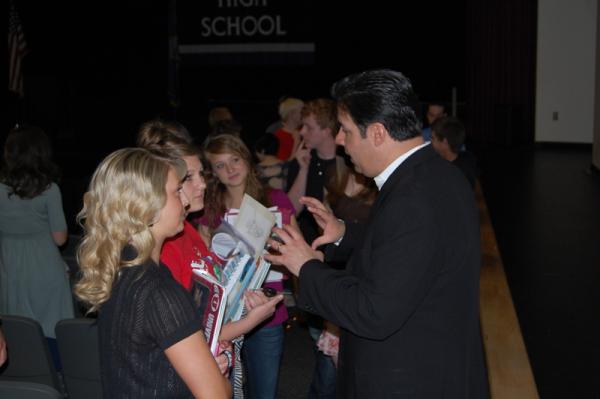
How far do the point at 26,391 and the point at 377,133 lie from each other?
133 cm

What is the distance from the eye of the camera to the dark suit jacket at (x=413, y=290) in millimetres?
2010

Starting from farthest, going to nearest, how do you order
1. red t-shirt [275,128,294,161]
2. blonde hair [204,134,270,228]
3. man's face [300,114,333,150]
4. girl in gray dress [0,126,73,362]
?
red t-shirt [275,128,294,161]
man's face [300,114,333,150]
girl in gray dress [0,126,73,362]
blonde hair [204,134,270,228]

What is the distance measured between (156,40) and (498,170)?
8.89m

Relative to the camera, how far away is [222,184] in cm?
378

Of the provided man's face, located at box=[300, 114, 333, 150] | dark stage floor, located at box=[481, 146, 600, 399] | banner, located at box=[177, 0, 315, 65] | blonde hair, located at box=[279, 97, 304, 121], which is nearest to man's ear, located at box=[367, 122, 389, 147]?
man's face, located at box=[300, 114, 333, 150]

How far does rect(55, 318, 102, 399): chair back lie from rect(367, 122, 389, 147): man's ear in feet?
5.11

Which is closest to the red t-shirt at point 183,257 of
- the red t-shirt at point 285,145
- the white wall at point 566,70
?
the red t-shirt at point 285,145

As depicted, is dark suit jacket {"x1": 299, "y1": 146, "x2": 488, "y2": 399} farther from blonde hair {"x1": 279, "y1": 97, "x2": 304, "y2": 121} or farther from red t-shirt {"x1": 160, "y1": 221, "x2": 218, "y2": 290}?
blonde hair {"x1": 279, "y1": 97, "x2": 304, "y2": 121}

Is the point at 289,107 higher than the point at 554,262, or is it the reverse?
the point at 289,107

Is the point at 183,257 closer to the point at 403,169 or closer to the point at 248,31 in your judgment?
the point at 403,169

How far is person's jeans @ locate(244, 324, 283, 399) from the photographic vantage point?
3.58 m

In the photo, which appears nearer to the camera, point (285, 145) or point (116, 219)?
point (116, 219)

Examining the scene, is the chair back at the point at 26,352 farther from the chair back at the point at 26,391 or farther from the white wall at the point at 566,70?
the white wall at the point at 566,70

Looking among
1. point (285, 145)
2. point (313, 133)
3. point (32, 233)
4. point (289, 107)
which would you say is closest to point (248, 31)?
point (289, 107)
